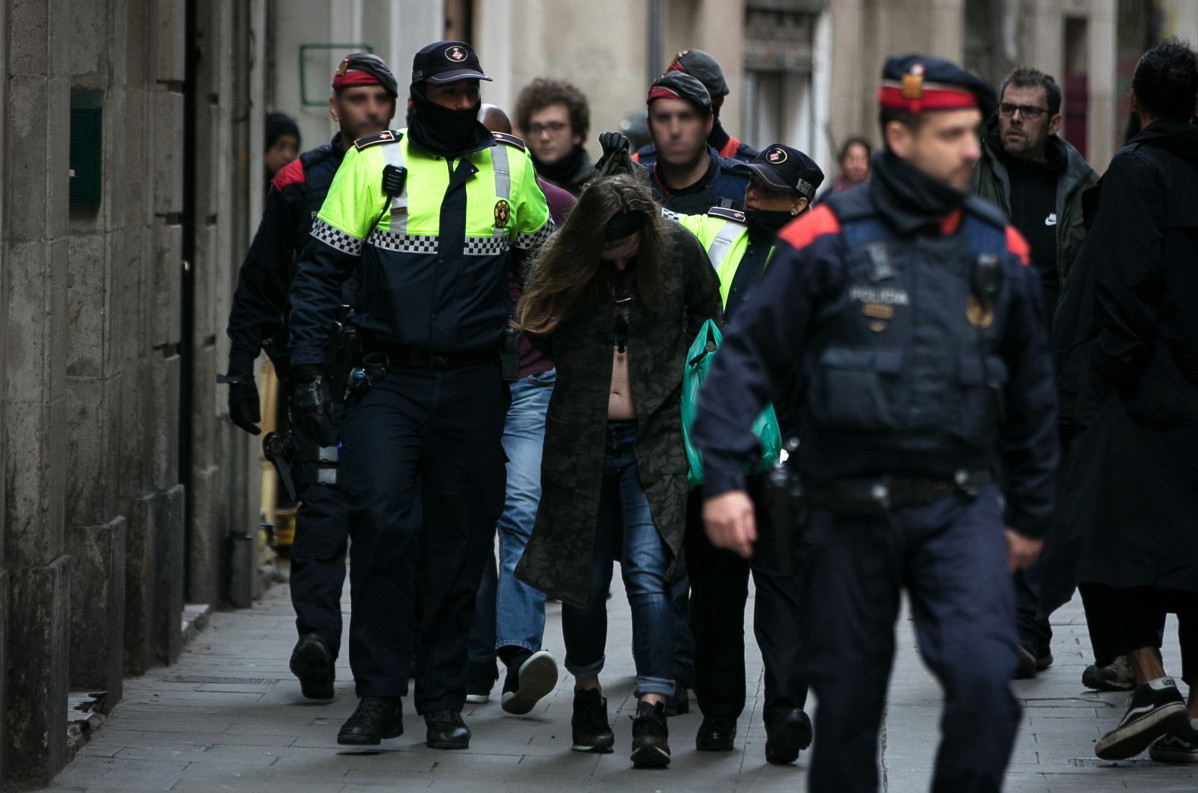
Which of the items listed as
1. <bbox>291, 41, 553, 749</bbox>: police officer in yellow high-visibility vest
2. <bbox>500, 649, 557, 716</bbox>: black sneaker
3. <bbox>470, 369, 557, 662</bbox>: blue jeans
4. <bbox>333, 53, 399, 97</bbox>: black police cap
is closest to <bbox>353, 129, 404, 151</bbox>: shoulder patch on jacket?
<bbox>291, 41, 553, 749</bbox>: police officer in yellow high-visibility vest

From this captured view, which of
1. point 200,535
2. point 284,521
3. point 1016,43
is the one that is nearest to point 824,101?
point 1016,43

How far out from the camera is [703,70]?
827 centimetres

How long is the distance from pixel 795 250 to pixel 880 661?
0.91 m

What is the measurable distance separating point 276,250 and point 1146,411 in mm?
3103

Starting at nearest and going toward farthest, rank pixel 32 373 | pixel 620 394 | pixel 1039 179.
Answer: pixel 32 373 → pixel 620 394 → pixel 1039 179

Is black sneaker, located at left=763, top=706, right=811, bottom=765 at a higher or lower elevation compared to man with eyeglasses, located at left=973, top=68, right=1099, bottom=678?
lower

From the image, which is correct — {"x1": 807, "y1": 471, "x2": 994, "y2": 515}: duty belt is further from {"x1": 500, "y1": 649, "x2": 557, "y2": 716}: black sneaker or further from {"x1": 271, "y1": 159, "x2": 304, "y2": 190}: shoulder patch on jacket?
{"x1": 271, "y1": 159, "x2": 304, "y2": 190}: shoulder patch on jacket

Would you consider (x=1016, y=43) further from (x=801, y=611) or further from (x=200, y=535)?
(x=801, y=611)

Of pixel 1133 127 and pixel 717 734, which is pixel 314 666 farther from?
pixel 1133 127

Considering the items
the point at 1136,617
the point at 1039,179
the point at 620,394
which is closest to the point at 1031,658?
the point at 1136,617

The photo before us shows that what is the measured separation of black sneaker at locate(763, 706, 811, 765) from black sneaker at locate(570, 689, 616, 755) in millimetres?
507

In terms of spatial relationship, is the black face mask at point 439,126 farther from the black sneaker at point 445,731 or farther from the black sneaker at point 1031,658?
the black sneaker at point 1031,658

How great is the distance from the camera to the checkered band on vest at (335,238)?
6.41m

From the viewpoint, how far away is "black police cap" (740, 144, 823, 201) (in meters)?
6.64
